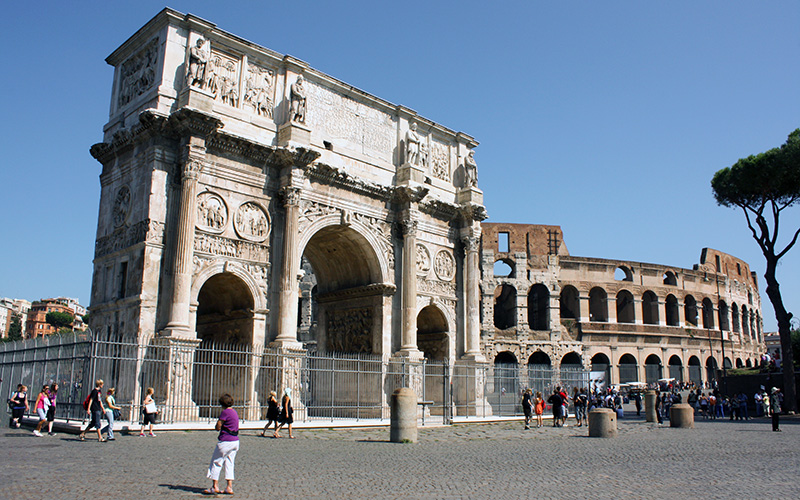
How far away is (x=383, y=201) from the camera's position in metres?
21.3

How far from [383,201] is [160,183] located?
24.9 ft

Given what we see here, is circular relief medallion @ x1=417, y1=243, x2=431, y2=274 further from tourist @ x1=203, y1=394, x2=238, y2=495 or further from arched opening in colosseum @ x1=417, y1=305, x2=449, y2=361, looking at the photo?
tourist @ x1=203, y1=394, x2=238, y2=495

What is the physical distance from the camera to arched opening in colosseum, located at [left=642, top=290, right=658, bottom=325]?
4497cm

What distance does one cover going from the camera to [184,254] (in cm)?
1550

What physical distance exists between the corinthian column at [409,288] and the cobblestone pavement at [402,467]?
630 cm

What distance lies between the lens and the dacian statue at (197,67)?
16375 mm

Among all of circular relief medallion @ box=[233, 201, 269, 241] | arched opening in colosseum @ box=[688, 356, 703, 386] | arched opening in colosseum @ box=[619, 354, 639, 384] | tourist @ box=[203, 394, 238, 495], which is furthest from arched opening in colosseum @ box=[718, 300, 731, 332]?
tourist @ box=[203, 394, 238, 495]

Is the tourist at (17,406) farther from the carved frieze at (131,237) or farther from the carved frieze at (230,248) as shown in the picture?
the carved frieze at (230,248)

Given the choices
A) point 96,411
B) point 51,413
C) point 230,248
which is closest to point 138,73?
point 230,248

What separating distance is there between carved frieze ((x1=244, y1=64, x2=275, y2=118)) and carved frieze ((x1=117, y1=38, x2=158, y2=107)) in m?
2.50

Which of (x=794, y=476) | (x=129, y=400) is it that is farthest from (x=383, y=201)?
(x=794, y=476)

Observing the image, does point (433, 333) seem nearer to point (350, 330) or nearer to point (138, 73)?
point (350, 330)

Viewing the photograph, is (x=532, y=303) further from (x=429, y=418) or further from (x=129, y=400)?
(x=129, y=400)

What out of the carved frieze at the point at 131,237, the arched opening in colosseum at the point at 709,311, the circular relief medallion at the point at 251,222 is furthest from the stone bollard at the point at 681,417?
the arched opening in colosseum at the point at 709,311
